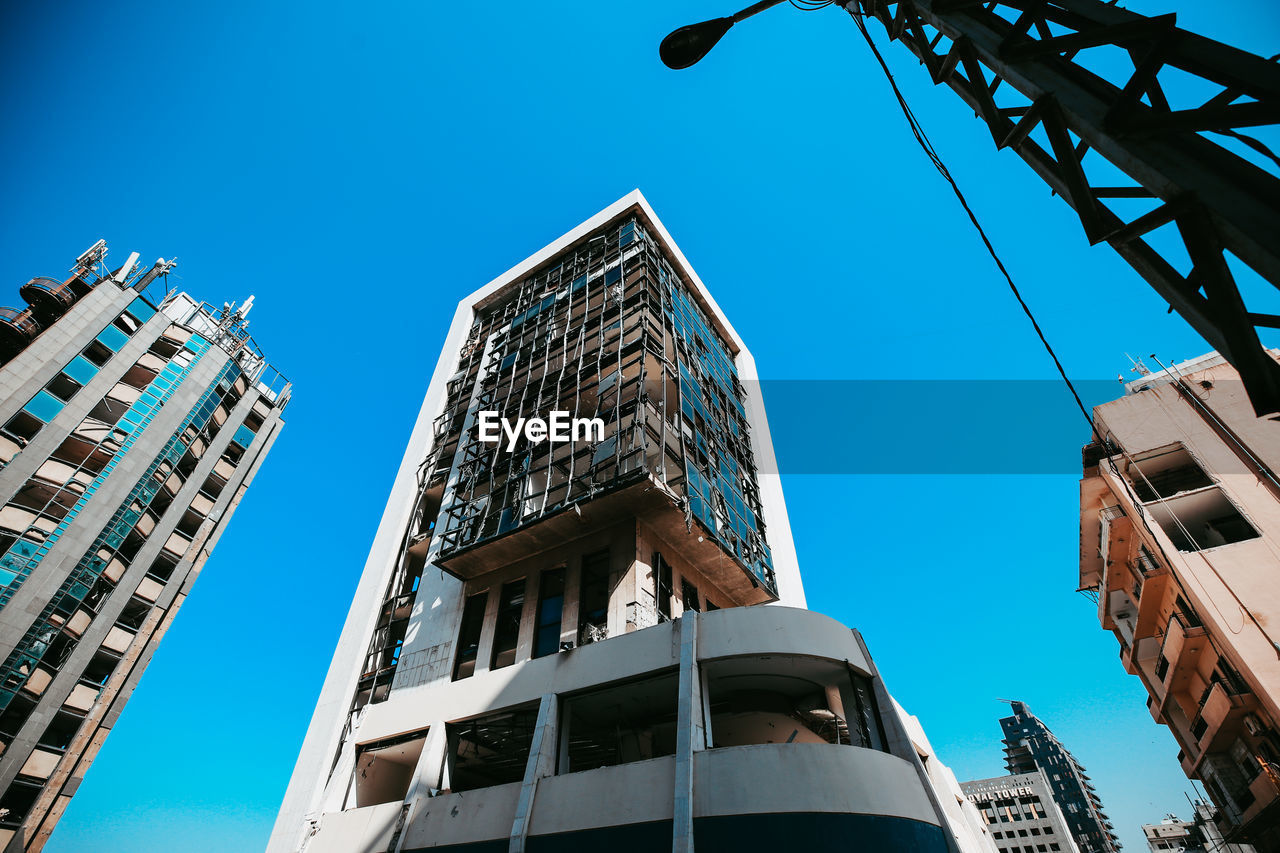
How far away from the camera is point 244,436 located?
44375 mm

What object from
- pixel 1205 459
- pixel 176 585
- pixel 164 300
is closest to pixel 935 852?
pixel 1205 459

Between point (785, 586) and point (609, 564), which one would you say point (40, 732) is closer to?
point (609, 564)

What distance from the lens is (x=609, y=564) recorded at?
19188mm

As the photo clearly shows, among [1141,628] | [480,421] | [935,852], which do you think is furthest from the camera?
[1141,628]

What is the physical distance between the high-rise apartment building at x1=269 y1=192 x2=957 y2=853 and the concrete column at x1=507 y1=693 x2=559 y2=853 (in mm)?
53

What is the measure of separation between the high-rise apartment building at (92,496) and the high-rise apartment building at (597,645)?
17.0 metres

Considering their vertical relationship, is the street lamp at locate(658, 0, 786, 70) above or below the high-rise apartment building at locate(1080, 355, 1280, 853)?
below

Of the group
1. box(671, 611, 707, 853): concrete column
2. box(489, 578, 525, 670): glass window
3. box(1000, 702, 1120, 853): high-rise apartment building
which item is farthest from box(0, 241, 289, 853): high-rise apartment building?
box(1000, 702, 1120, 853): high-rise apartment building

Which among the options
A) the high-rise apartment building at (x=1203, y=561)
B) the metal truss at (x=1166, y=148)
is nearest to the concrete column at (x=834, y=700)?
the high-rise apartment building at (x=1203, y=561)

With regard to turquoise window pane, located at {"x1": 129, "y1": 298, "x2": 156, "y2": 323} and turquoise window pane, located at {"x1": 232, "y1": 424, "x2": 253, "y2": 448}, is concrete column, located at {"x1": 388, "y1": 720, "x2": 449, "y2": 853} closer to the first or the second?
turquoise window pane, located at {"x1": 232, "y1": 424, "x2": 253, "y2": 448}

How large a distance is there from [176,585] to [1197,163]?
48.2m

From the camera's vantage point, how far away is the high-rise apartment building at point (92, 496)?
27.5 meters

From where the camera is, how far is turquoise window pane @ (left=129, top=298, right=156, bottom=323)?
3830cm

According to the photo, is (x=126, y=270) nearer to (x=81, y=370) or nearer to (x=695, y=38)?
(x=81, y=370)
